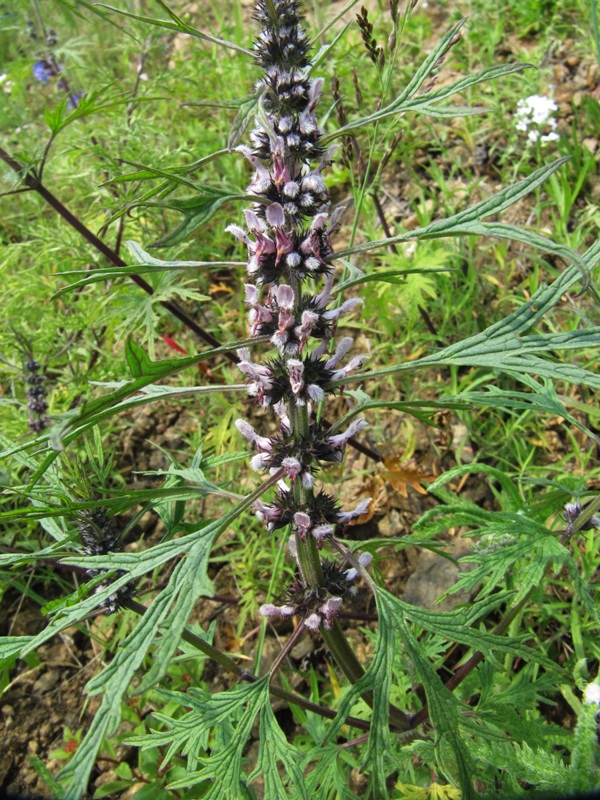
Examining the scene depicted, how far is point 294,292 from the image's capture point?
153cm

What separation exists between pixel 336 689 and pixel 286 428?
53.7 inches

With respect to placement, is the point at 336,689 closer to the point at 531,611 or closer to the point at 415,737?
the point at 415,737

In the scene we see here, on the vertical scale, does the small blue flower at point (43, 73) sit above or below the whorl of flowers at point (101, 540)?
above

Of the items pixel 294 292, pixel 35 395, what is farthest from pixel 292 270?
pixel 35 395

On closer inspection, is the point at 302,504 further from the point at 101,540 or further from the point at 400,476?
the point at 400,476

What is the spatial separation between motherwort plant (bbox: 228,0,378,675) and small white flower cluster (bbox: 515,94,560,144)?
2.62 meters

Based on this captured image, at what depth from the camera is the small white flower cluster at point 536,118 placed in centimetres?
357

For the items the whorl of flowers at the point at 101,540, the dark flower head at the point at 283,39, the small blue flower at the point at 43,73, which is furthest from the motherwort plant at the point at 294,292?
the small blue flower at the point at 43,73

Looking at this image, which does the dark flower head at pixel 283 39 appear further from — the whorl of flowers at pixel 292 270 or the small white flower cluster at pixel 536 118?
Result: the small white flower cluster at pixel 536 118

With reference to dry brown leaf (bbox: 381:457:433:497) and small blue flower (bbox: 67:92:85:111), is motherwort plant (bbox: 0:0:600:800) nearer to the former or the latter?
dry brown leaf (bbox: 381:457:433:497)

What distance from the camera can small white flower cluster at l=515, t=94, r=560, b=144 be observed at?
357cm

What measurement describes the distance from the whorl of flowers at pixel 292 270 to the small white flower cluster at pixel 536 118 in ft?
8.64

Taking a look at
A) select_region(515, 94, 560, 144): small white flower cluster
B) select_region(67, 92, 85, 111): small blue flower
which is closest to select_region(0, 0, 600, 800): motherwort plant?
select_region(515, 94, 560, 144): small white flower cluster

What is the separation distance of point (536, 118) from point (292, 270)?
2.90m
